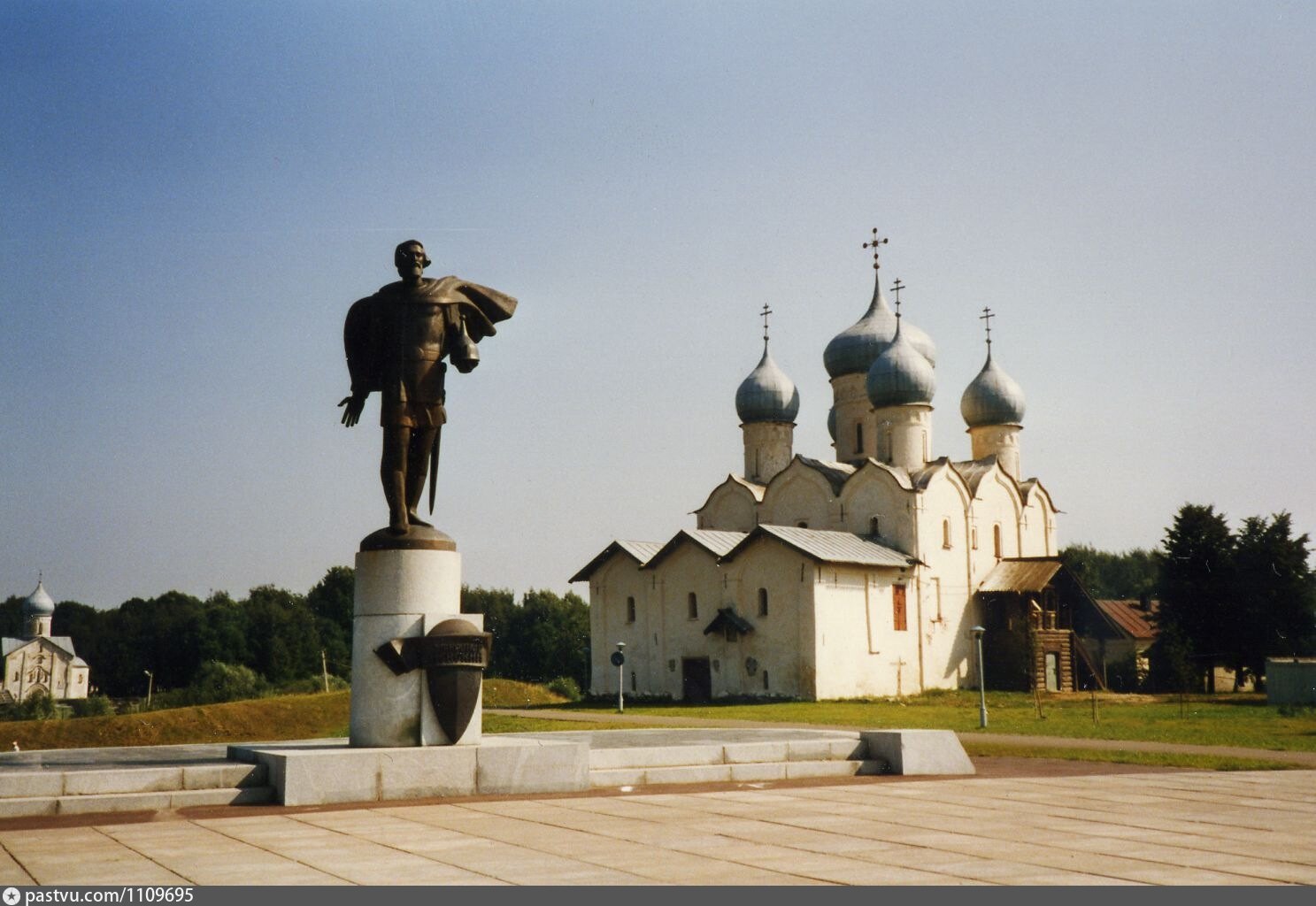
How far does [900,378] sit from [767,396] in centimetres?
605

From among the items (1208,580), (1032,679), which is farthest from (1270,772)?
(1208,580)

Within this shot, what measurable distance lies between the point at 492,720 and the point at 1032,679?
2220 cm

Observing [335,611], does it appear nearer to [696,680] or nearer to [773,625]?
[696,680]

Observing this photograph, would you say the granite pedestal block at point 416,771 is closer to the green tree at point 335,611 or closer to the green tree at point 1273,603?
the green tree at point 1273,603

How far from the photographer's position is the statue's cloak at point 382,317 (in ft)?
38.1

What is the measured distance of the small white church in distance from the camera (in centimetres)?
3703

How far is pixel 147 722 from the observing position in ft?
83.0

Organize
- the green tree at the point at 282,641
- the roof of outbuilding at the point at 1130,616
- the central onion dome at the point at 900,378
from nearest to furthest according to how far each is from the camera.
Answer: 1. the central onion dome at the point at 900,378
2. the roof of outbuilding at the point at 1130,616
3. the green tree at the point at 282,641

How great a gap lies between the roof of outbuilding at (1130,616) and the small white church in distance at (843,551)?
48.1 ft

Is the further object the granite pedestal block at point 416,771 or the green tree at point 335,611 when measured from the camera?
the green tree at point 335,611

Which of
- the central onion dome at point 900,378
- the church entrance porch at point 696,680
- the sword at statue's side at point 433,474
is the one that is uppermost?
the central onion dome at point 900,378

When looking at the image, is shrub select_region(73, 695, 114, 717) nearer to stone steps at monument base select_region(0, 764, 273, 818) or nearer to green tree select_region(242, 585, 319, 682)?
green tree select_region(242, 585, 319, 682)

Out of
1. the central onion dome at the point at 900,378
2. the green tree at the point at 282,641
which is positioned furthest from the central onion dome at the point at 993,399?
the green tree at the point at 282,641

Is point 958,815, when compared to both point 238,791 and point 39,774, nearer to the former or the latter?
point 238,791
